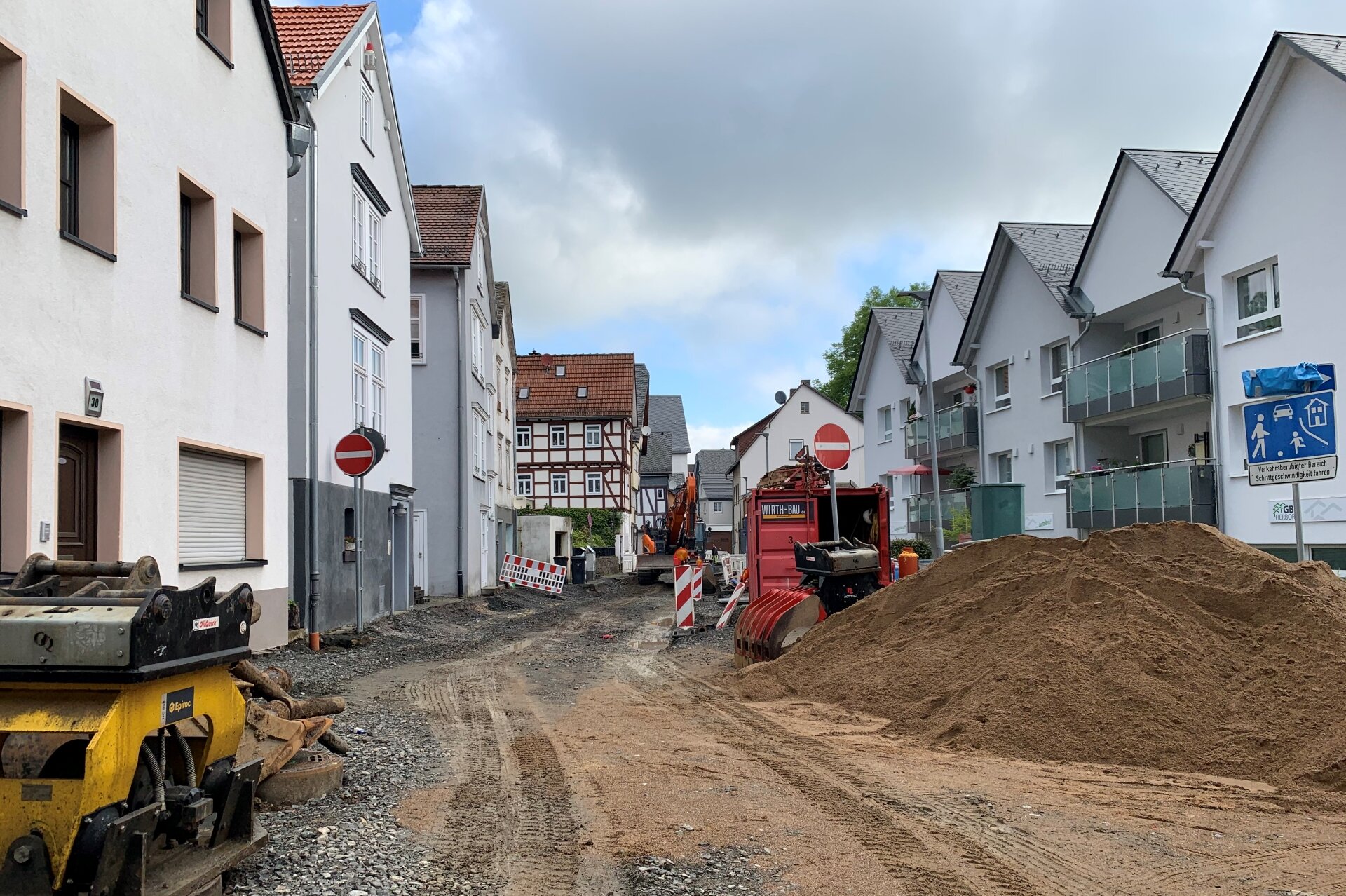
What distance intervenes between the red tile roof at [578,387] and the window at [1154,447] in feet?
116

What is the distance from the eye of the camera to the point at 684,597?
19234 mm

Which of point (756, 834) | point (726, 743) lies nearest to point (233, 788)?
point (756, 834)

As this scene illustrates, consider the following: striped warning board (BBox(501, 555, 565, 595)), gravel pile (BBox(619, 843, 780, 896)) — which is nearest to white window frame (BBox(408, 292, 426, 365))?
striped warning board (BBox(501, 555, 565, 595))

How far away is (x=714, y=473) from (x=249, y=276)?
3843 inches

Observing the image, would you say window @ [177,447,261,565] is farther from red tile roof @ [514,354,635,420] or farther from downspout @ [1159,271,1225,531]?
red tile roof @ [514,354,635,420]

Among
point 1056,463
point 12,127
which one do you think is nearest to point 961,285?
point 1056,463

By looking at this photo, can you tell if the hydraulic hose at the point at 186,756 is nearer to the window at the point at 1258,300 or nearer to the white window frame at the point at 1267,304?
the white window frame at the point at 1267,304

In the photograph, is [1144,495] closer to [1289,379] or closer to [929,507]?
[929,507]

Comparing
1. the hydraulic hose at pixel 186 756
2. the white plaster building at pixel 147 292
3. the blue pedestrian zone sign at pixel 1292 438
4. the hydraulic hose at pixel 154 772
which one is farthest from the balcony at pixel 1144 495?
the hydraulic hose at pixel 154 772

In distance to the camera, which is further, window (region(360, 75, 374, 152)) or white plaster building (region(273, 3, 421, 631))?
window (region(360, 75, 374, 152))

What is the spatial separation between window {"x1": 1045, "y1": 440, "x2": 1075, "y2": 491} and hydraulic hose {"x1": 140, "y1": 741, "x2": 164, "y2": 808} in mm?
28957

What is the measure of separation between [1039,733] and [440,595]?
2290 cm

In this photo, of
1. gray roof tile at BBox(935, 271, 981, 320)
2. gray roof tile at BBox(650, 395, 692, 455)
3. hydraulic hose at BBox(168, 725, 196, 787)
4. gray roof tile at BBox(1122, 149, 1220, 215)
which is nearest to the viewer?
A: hydraulic hose at BBox(168, 725, 196, 787)

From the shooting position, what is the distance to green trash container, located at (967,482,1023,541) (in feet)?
79.7
